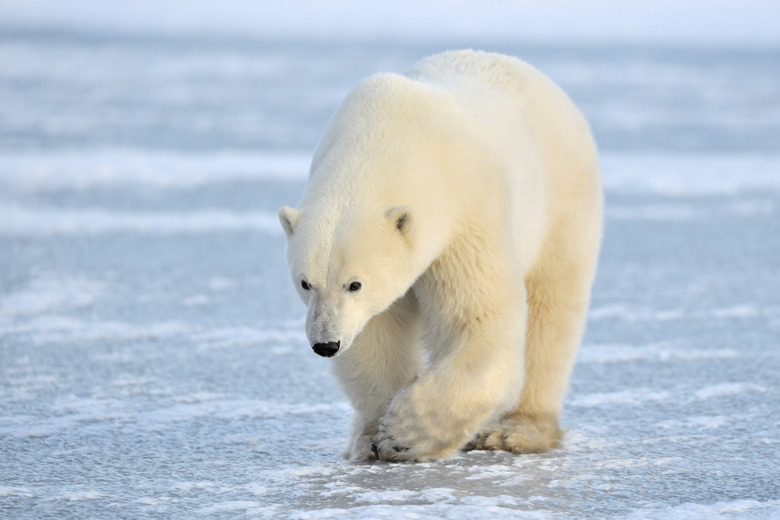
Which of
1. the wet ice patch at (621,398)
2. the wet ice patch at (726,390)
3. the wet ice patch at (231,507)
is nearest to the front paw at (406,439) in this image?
the wet ice patch at (231,507)

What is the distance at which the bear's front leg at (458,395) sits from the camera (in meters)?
2.87

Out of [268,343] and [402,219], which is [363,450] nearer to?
[402,219]

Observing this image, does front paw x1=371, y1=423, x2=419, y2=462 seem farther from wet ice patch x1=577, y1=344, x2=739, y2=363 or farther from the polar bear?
wet ice patch x1=577, y1=344, x2=739, y2=363

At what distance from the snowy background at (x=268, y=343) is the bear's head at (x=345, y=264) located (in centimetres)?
43

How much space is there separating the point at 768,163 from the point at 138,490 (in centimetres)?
784

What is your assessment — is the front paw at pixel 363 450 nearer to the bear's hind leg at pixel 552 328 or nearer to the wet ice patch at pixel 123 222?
the bear's hind leg at pixel 552 328

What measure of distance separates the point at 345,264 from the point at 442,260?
0.39 m

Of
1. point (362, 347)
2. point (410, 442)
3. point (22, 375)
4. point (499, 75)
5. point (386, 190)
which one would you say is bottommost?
point (22, 375)

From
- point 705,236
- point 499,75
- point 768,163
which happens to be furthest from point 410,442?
point 768,163

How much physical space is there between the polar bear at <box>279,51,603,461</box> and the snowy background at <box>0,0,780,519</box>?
0.15 m

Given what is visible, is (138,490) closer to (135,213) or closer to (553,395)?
(553,395)

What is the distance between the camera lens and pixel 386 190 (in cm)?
277

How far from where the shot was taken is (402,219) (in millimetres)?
2664

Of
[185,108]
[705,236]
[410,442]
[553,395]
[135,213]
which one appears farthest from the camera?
[185,108]
